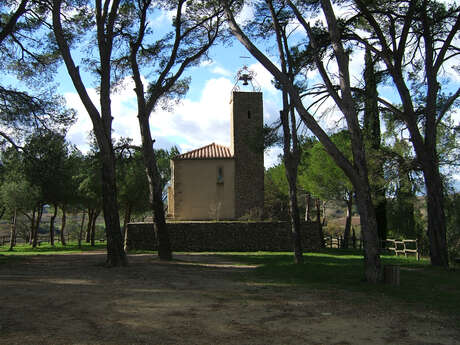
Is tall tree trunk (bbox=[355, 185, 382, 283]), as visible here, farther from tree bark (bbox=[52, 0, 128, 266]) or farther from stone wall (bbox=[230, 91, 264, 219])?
stone wall (bbox=[230, 91, 264, 219])

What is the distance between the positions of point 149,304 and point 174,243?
1536 cm

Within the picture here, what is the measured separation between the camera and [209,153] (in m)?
27.8

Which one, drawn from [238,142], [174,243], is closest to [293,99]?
[174,243]

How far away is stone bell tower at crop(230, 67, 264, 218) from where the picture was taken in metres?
26.6

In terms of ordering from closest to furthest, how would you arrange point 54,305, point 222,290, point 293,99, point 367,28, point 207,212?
point 54,305 < point 222,290 < point 293,99 < point 367,28 < point 207,212

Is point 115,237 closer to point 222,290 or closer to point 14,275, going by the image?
point 14,275

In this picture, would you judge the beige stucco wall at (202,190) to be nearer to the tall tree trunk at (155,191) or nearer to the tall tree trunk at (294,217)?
the tall tree trunk at (155,191)

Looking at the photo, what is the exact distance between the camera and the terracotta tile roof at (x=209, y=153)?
27.0m

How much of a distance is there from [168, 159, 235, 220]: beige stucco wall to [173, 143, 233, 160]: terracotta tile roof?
33cm

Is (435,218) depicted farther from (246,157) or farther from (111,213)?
(246,157)

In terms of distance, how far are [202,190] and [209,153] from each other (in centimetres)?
267

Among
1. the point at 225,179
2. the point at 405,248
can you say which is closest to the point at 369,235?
the point at 405,248

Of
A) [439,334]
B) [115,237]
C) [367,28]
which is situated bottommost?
[439,334]

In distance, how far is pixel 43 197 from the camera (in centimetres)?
2859
